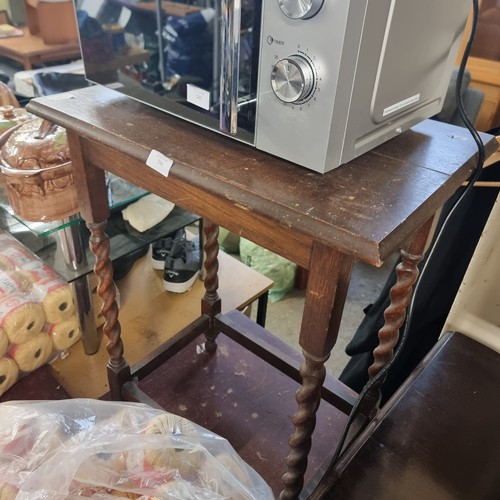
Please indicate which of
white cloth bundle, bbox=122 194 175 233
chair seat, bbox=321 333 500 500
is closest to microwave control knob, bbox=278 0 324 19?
chair seat, bbox=321 333 500 500

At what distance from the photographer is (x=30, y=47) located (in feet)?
7.77

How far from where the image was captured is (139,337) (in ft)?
3.84

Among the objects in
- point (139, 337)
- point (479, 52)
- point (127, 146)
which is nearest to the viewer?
point (127, 146)

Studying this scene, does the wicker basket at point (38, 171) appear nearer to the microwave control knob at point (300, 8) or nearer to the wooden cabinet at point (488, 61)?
the microwave control knob at point (300, 8)

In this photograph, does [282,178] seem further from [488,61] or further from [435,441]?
[488,61]

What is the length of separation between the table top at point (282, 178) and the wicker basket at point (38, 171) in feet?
0.54

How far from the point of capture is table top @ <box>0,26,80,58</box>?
2.32 meters

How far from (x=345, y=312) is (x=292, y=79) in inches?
62.6

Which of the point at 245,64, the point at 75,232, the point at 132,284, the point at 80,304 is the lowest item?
the point at 132,284

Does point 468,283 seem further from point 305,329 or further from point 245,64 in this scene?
point 245,64

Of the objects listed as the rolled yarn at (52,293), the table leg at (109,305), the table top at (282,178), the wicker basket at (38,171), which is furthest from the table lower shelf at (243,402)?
the table top at (282,178)

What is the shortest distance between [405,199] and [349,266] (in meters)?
0.09

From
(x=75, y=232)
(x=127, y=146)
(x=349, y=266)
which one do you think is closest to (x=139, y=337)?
(x=75, y=232)

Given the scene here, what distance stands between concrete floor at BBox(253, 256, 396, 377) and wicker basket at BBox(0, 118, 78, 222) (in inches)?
43.7
